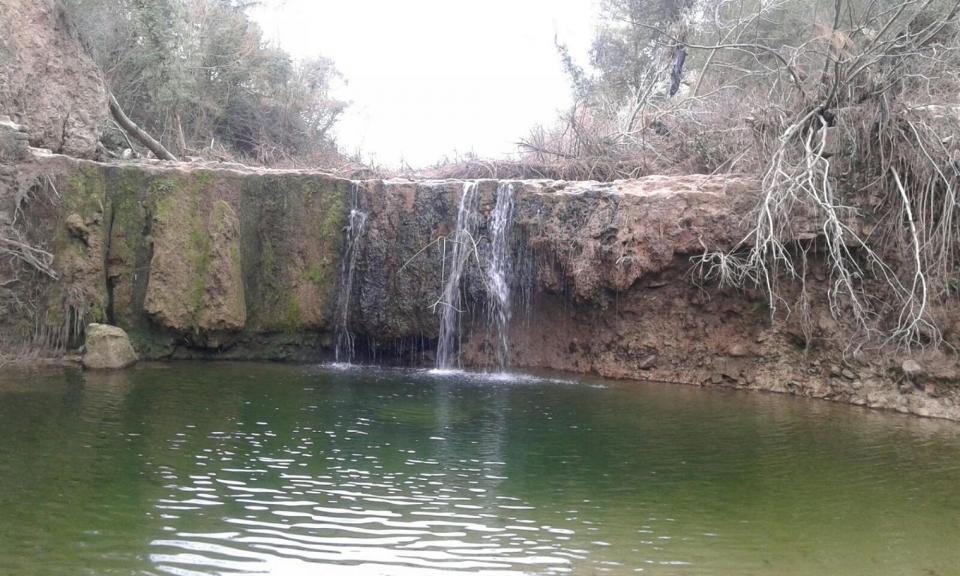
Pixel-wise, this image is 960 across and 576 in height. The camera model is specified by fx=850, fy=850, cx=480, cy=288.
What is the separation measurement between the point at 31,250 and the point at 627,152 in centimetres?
967

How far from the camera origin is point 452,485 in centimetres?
582

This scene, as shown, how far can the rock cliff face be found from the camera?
40.5ft

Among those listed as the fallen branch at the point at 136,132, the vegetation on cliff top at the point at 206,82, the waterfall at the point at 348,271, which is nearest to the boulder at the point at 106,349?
the waterfall at the point at 348,271

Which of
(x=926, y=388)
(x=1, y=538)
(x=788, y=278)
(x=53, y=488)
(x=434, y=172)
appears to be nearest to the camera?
(x=1, y=538)

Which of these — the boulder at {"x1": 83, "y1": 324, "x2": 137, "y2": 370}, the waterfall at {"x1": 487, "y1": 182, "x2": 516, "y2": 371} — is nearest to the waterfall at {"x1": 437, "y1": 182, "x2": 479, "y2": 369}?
the waterfall at {"x1": 487, "y1": 182, "x2": 516, "y2": 371}

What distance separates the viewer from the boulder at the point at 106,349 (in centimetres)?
1055

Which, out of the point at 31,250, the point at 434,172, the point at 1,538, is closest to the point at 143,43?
the point at 434,172

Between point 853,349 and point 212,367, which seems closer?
point 853,349

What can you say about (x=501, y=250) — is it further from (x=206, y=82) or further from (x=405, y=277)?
(x=206, y=82)

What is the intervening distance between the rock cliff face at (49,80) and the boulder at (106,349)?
3563 millimetres

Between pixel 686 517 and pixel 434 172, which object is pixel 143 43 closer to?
pixel 434 172

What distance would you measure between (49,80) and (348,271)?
5343 mm

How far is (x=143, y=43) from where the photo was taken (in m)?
18.6

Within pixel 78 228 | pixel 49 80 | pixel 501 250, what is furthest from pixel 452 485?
pixel 49 80
